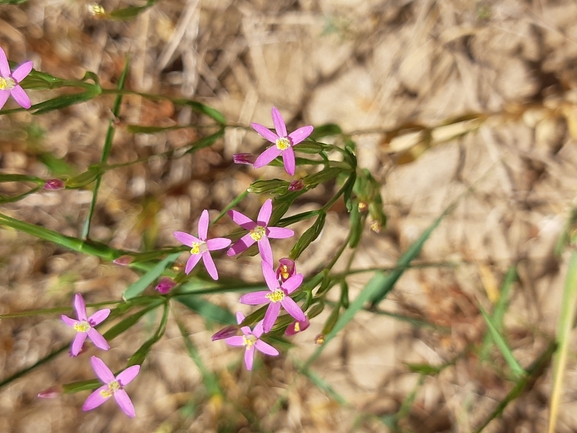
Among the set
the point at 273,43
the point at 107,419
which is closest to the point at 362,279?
the point at 273,43

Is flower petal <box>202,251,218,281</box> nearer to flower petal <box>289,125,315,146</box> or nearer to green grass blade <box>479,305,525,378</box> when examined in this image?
flower petal <box>289,125,315,146</box>

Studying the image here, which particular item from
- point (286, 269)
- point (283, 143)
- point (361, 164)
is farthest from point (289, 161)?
point (361, 164)

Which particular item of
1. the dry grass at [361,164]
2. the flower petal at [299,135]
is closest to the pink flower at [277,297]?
the flower petal at [299,135]

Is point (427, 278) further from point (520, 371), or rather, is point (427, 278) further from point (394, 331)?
point (520, 371)

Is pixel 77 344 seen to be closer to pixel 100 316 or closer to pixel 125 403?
pixel 100 316

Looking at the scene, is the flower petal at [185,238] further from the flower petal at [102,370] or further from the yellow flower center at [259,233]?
the flower petal at [102,370]
